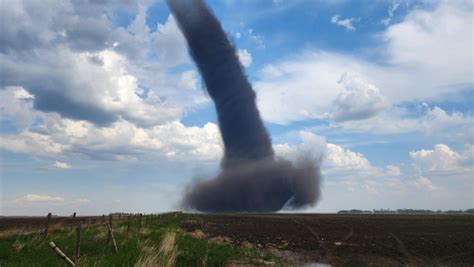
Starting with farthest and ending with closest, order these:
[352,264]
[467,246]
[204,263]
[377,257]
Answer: [467,246], [377,257], [352,264], [204,263]

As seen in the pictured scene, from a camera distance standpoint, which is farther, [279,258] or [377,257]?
[377,257]

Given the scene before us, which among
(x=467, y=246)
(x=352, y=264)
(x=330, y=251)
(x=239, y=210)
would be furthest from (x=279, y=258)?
(x=239, y=210)

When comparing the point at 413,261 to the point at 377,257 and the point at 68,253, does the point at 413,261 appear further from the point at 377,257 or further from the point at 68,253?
the point at 68,253

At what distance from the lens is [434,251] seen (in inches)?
1104

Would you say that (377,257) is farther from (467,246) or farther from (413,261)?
(467,246)

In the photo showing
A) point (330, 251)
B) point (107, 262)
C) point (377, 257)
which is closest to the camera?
point (107, 262)

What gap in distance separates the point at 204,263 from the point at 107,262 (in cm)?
483

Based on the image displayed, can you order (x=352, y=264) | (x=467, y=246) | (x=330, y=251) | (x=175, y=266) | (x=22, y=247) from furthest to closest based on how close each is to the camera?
1. (x=467, y=246)
2. (x=330, y=251)
3. (x=352, y=264)
4. (x=22, y=247)
5. (x=175, y=266)

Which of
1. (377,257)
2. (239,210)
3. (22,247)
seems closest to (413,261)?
(377,257)

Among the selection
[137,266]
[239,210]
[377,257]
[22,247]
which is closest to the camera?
[137,266]

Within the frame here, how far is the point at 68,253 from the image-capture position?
18.6 metres

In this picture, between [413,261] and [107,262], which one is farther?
[413,261]

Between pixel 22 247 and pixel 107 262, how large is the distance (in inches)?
308

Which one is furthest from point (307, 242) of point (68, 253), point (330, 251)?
point (68, 253)
